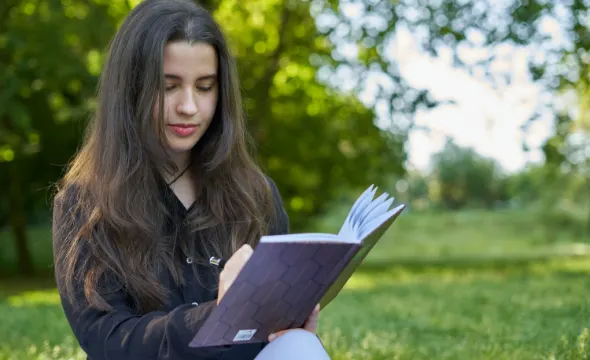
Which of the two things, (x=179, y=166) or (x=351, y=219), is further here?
(x=179, y=166)

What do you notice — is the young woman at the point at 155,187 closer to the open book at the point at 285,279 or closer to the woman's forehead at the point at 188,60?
the woman's forehead at the point at 188,60

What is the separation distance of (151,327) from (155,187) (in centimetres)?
63

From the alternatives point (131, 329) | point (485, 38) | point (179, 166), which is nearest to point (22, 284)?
point (485, 38)

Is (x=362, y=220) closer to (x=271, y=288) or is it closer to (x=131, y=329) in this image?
(x=271, y=288)

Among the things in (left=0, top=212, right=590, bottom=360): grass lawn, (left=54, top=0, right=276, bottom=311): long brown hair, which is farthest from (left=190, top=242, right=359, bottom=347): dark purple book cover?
(left=0, top=212, right=590, bottom=360): grass lawn

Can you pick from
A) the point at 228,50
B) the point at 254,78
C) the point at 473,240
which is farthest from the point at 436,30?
the point at 473,240

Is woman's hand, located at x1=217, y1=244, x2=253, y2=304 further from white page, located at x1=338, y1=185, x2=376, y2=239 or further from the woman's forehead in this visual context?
the woman's forehead

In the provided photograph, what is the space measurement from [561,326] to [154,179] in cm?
312

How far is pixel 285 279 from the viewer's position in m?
1.99

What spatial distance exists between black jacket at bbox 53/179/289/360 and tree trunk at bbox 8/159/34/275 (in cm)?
1568

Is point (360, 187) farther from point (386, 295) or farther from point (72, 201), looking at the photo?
point (72, 201)

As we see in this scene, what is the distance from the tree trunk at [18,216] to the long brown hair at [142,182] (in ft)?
50.8

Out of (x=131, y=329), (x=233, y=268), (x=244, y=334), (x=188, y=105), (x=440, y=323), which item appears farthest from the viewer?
(x=440, y=323)

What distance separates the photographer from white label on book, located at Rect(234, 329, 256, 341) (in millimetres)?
2073
